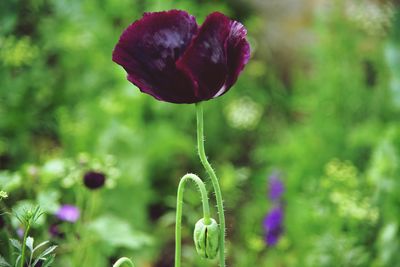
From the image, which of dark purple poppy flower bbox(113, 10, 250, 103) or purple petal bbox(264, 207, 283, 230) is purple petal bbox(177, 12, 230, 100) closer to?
dark purple poppy flower bbox(113, 10, 250, 103)

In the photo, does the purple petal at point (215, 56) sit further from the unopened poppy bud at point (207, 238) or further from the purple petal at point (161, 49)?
the unopened poppy bud at point (207, 238)

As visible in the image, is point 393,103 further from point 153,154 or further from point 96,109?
point 96,109

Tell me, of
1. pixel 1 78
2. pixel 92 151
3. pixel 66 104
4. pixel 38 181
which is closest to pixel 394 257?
pixel 38 181

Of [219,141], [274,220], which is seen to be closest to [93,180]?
[274,220]

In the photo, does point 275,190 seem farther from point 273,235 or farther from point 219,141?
point 219,141

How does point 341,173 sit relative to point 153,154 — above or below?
below

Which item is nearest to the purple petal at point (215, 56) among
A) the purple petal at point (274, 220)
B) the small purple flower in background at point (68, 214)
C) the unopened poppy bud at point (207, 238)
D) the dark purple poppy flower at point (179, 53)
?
the dark purple poppy flower at point (179, 53)

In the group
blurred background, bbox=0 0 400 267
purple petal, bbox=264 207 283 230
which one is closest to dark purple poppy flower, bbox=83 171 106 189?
blurred background, bbox=0 0 400 267
